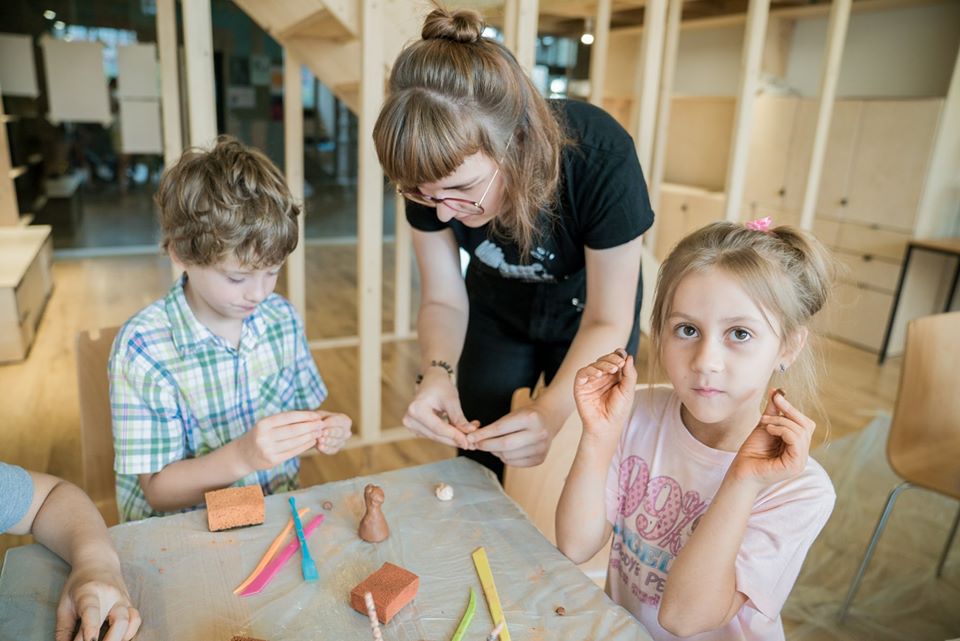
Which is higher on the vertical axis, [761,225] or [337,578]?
[761,225]

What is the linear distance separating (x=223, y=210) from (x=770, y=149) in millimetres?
5066

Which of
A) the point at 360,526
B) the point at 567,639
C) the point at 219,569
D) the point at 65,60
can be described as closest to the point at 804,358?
the point at 567,639

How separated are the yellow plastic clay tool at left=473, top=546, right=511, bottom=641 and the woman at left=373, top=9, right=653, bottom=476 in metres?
0.27

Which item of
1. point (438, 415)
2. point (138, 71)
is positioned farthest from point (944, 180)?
point (138, 71)

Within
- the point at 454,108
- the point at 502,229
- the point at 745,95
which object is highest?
the point at 745,95

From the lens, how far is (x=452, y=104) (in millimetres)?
1113

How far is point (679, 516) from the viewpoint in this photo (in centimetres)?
118

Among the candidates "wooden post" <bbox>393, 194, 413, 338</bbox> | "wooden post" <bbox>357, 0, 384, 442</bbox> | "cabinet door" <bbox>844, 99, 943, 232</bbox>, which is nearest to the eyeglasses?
"wooden post" <bbox>357, 0, 384, 442</bbox>

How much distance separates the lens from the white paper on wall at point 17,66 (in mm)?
5270

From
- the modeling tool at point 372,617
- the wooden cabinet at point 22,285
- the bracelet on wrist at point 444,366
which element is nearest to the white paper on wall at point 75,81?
the wooden cabinet at point 22,285

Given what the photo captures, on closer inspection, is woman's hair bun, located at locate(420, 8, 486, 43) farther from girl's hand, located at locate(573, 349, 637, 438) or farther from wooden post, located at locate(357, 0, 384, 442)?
wooden post, located at locate(357, 0, 384, 442)

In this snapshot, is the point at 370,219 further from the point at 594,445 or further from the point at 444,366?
the point at 594,445

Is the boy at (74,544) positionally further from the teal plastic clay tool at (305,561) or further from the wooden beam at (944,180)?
the wooden beam at (944,180)

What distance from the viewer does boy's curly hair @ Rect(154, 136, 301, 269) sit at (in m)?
1.31
